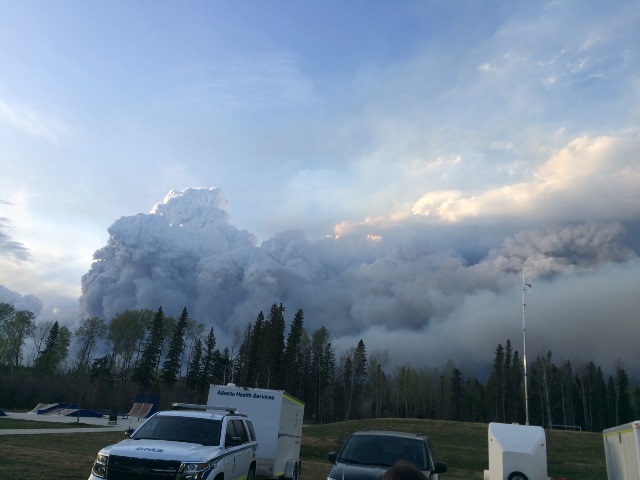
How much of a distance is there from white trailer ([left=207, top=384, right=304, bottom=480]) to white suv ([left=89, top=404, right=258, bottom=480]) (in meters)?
2.28

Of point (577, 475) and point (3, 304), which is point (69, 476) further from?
point (3, 304)

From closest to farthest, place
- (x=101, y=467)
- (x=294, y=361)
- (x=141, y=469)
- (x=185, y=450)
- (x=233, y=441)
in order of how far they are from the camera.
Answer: (x=141, y=469) < (x=101, y=467) < (x=185, y=450) < (x=233, y=441) < (x=294, y=361)

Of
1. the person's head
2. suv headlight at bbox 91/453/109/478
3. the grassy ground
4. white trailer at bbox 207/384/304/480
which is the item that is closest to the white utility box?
white trailer at bbox 207/384/304/480

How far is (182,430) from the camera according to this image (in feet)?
36.7

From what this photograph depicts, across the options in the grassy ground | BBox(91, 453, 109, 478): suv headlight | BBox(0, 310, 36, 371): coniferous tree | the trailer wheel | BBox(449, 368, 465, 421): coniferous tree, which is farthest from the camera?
BBox(449, 368, 465, 421): coniferous tree

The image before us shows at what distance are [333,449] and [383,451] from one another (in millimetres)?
36515

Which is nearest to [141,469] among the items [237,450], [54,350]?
[237,450]

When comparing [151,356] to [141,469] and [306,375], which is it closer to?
[306,375]

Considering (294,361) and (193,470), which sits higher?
(294,361)

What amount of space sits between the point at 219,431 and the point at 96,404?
78374 mm

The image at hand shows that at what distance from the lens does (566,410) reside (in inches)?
4176

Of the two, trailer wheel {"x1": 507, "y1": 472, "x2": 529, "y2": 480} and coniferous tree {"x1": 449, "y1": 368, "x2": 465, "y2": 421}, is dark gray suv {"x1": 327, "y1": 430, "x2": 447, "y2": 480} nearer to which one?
trailer wheel {"x1": 507, "y1": 472, "x2": 529, "y2": 480}

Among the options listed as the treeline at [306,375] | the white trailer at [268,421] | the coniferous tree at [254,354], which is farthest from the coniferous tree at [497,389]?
the white trailer at [268,421]

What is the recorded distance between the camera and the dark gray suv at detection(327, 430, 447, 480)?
33.8 feet
